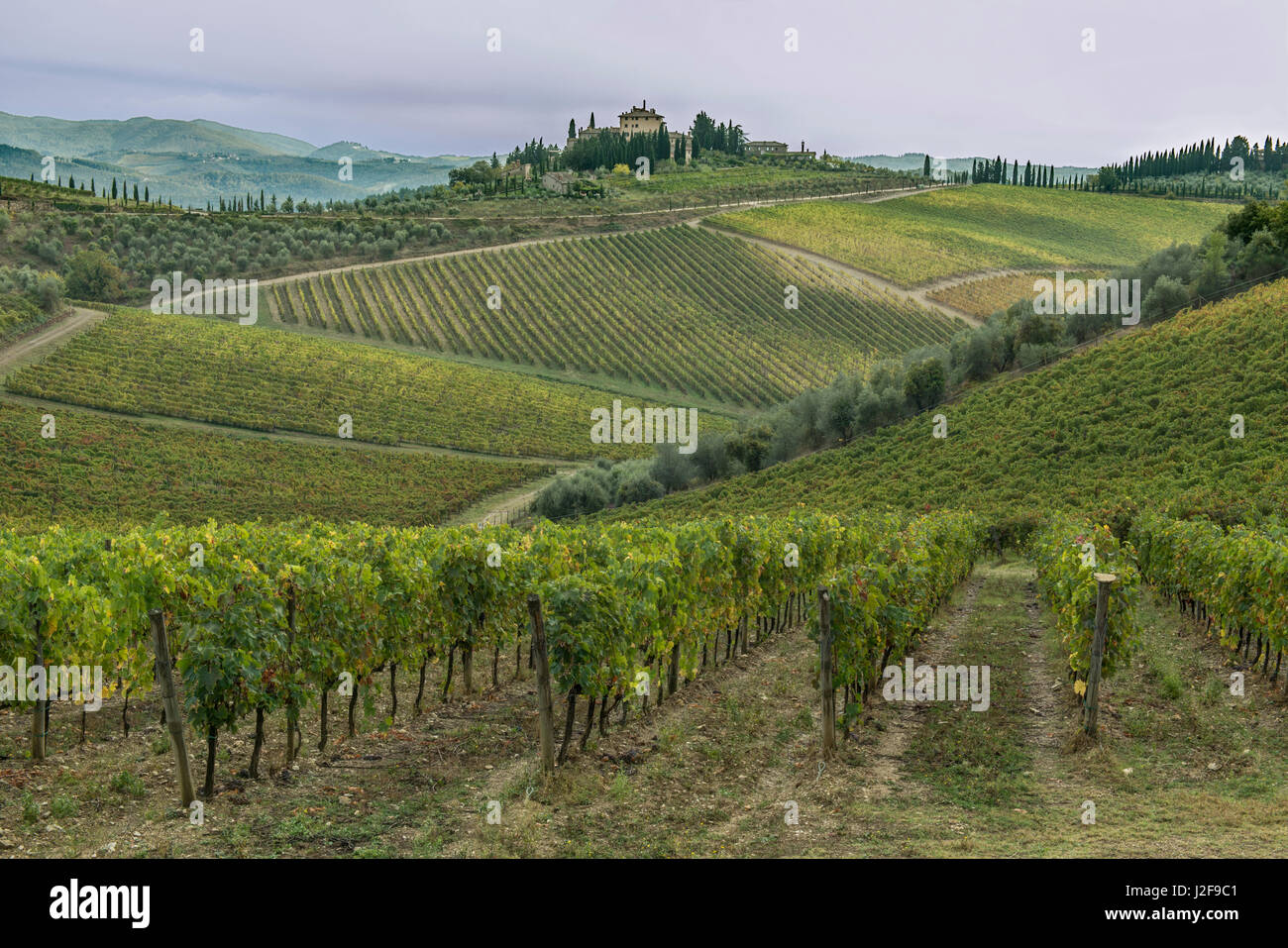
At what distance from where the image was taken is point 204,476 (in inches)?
2323

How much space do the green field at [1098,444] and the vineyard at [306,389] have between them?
26908mm

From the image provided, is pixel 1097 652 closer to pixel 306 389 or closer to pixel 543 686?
pixel 543 686

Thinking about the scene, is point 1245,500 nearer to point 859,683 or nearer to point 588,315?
point 859,683

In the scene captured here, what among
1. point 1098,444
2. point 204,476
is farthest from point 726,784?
point 204,476

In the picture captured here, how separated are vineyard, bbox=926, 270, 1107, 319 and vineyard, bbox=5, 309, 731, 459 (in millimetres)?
44198

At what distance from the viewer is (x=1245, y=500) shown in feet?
109

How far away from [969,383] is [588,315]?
5513 centimetres

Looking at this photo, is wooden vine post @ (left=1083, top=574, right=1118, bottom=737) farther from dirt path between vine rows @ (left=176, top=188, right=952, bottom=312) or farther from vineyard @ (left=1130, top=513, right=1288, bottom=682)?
dirt path between vine rows @ (left=176, top=188, right=952, bottom=312)

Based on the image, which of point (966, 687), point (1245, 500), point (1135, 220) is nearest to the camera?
point (966, 687)

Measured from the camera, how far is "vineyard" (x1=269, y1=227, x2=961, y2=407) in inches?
3920

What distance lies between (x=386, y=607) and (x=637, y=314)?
9776cm

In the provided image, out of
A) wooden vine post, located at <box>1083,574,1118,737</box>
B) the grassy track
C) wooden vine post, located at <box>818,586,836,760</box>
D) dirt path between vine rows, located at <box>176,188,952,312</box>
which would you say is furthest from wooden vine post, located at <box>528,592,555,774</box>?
dirt path between vine rows, located at <box>176,188,952,312</box>

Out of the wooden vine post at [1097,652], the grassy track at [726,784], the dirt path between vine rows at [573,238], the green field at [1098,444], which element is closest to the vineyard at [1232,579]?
the grassy track at [726,784]
